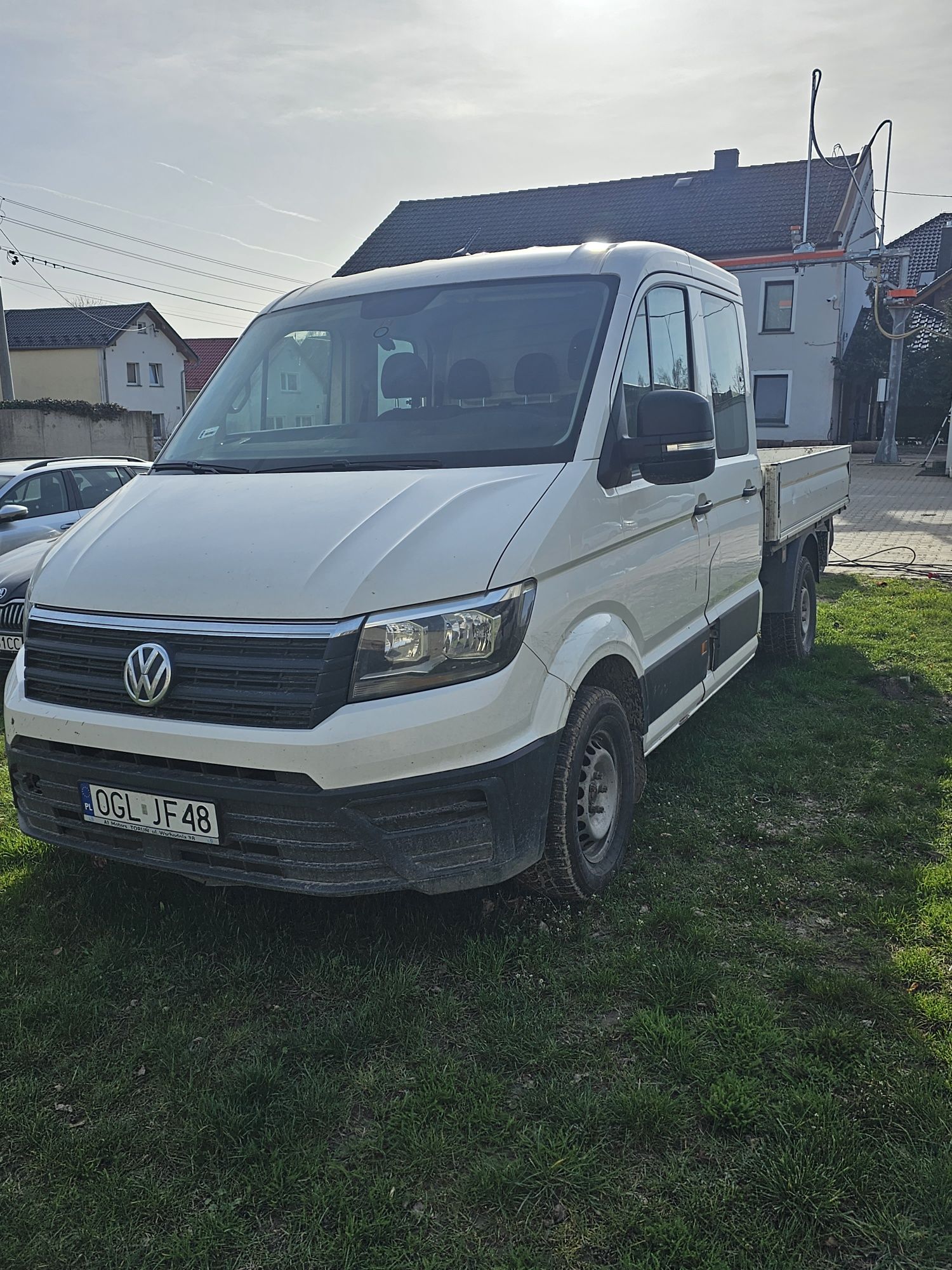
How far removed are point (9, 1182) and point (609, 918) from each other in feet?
6.48

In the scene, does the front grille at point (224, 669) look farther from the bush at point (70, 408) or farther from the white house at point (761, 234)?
the white house at point (761, 234)

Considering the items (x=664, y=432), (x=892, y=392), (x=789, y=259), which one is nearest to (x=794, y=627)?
(x=664, y=432)

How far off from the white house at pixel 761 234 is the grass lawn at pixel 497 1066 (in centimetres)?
2914

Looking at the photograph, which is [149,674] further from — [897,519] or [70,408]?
[70,408]

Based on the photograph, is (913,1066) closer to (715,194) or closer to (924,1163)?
(924,1163)

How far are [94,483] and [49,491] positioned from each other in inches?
18.3

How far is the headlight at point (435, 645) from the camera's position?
2.82m

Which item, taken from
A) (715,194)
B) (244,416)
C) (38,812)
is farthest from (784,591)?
(715,194)

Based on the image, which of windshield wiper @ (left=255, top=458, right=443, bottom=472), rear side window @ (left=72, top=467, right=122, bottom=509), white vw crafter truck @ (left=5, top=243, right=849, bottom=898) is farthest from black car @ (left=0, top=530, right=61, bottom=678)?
windshield wiper @ (left=255, top=458, right=443, bottom=472)

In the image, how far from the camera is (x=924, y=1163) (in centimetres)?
233

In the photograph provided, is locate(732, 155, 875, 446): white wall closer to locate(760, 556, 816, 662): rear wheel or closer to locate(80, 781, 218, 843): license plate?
locate(760, 556, 816, 662): rear wheel

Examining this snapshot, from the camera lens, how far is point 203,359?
5653 cm

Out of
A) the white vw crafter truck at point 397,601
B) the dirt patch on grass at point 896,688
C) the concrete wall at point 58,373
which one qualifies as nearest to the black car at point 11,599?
the white vw crafter truck at point 397,601

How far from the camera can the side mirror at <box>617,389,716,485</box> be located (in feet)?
11.8
